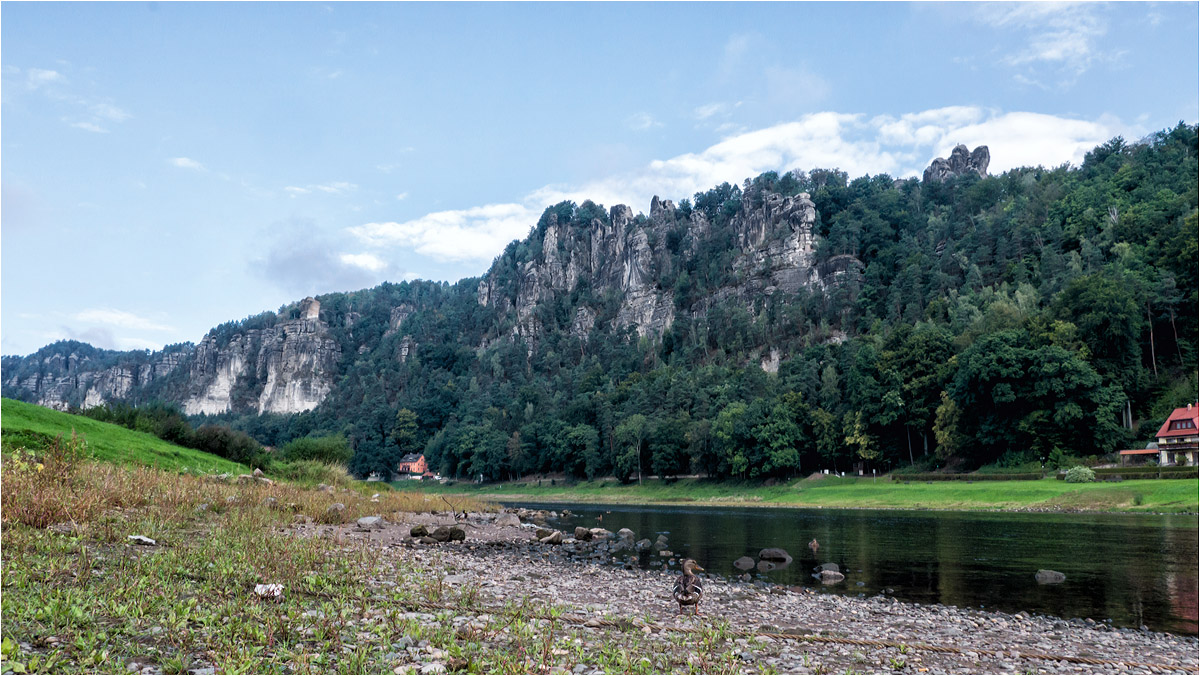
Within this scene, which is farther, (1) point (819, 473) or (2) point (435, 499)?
(1) point (819, 473)

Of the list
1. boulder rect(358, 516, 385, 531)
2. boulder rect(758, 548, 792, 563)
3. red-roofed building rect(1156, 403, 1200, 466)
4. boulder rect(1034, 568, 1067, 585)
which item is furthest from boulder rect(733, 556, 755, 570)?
red-roofed building rect(1156, 403, 1200, 466)

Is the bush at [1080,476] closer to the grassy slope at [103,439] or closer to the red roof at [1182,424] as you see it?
the red roof at [1182,424]

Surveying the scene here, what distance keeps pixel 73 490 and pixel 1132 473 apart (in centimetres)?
6927

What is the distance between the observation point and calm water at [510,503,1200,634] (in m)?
18.8

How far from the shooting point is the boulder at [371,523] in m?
28.3

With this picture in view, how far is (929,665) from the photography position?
11.6m

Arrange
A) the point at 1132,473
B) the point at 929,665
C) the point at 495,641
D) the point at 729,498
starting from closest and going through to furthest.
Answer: the point at 495,641, the point at 929,665, the point at 1132,473, the point at 729,498

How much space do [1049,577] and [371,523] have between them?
24.1 meters

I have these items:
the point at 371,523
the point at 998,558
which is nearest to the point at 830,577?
the point at 998,558

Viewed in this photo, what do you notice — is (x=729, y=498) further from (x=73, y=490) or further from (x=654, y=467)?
(x=73, y=490)

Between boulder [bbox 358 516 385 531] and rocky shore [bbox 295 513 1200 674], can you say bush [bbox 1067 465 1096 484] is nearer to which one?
rocky shore [bbox 295 513 1200 674]

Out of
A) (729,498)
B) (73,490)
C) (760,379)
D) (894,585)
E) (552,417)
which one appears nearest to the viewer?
(73,490)

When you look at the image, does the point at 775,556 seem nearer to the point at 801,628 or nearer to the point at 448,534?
the point at 448,534

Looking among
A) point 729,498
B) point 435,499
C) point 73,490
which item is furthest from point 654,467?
point 73,490
